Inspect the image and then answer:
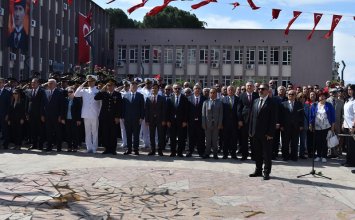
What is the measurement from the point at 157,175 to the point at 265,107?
8.72 ft

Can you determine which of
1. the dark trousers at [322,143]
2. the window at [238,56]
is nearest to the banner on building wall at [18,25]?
the dark trousers at [322,143]

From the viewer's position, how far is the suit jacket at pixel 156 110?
1318 cm

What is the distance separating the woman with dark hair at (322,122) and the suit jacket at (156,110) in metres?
4.03

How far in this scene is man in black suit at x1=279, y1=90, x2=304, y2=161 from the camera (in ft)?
41.9

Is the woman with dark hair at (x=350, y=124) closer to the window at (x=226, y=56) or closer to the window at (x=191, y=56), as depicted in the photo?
the window at (x=226, y=56)

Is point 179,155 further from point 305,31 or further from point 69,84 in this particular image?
point 305,31

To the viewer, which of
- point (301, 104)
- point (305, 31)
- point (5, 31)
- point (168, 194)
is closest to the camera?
point (168, 194)

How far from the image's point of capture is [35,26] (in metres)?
41.2

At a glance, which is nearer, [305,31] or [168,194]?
[168,194]

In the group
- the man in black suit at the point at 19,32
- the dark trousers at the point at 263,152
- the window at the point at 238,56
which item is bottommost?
the dark trousers at the point at 263,152

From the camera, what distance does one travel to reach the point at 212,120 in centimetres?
1268

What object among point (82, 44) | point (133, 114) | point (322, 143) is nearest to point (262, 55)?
point (82, 44)

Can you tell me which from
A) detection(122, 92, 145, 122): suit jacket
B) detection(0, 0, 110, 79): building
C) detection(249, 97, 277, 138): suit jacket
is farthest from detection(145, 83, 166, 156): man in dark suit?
detection(0, 0, 110, 79): building

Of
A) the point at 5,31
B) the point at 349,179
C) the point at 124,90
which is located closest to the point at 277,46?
the point at 5,31
